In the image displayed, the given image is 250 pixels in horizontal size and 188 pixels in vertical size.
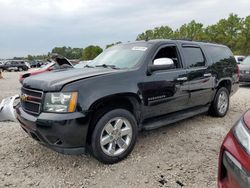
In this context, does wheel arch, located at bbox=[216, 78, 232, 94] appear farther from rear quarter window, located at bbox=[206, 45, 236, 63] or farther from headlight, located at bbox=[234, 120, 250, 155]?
headlight, located at bbox=[234, 120, 250, 155]

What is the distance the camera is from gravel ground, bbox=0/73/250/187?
10.6 ft

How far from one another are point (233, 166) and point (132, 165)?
1.82 meters

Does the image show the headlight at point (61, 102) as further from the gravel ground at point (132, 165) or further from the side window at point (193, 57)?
the side window at point (193, 57)

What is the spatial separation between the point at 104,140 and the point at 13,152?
1653mm

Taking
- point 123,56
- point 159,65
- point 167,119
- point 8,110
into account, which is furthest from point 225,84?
point 8,110

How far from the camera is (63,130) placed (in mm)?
3150

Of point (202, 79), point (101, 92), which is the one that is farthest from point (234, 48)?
point (101, 92)

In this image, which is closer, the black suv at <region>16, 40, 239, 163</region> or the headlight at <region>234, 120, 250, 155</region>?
the headlight at <region>234, 120, 250, 155</region>

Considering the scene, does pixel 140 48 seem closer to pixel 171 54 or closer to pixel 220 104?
pixel 171 54

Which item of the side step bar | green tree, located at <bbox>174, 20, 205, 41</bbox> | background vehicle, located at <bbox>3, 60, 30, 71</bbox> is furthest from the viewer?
green tree, located at <bbox>174, 20, 205, 41</bbox>

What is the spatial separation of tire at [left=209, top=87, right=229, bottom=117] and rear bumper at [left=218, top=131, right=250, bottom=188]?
12.0 feet

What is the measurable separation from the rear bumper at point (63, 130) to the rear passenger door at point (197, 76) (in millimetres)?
2371

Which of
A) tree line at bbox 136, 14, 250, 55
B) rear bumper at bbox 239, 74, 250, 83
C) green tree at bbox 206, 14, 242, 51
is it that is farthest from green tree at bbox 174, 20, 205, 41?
rear bumper at bbox 239, 74, 250, 83

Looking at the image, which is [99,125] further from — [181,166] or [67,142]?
[181,166]
